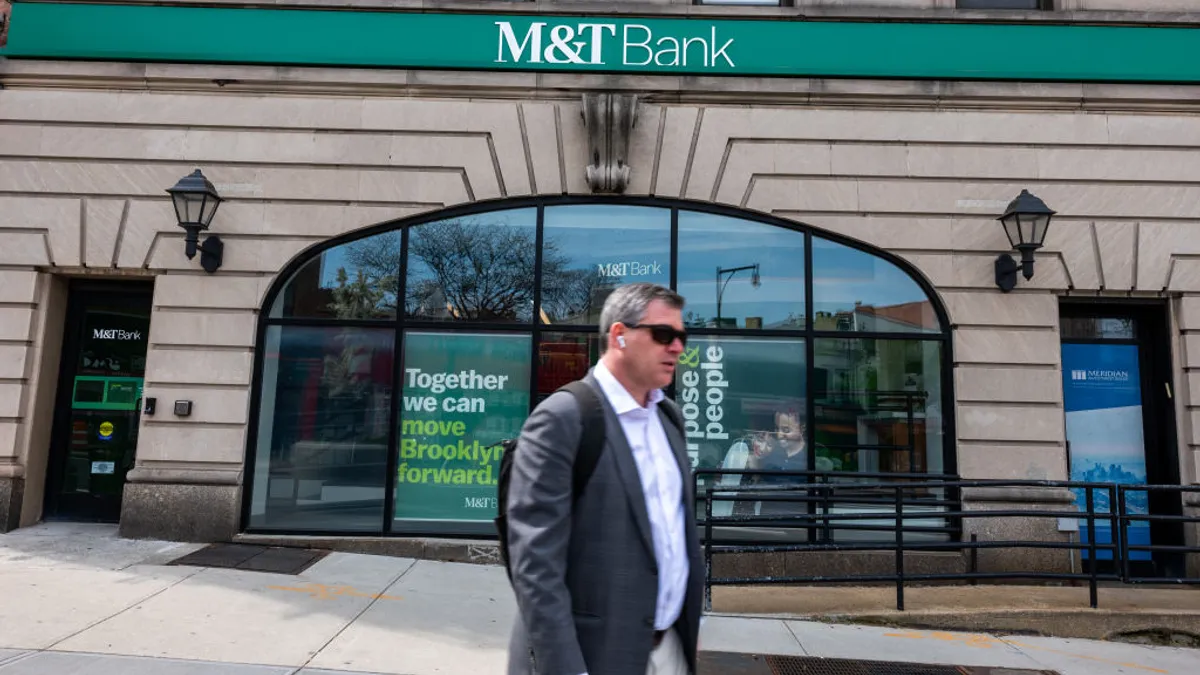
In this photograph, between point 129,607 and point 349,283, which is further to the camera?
point 349,283

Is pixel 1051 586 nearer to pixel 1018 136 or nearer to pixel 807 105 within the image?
pixel 1018 136

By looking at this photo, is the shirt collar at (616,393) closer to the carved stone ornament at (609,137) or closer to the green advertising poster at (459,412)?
the green advertising poster at (459,412)

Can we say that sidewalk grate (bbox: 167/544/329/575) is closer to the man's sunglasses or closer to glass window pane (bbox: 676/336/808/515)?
glass window pane (bbox: 676/336/808/515)

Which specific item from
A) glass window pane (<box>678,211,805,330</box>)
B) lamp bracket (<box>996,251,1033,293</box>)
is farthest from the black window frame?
glass window pane (<box>678,211,805,330</box>)

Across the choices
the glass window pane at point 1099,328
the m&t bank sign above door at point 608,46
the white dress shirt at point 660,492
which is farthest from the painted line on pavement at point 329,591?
the glass window pane at point 1099,328

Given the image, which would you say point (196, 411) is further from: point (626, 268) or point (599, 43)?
point (599, 43)

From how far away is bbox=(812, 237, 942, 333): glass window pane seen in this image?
7809 millimetres

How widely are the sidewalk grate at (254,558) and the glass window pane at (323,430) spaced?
444mm

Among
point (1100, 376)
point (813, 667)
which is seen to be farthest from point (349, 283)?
point (1100, 376)

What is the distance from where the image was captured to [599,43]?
7.97 meters

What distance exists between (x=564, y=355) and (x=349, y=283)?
2.59 metres

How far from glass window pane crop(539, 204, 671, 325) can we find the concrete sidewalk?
3197mm

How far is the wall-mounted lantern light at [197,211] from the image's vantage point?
287 inches

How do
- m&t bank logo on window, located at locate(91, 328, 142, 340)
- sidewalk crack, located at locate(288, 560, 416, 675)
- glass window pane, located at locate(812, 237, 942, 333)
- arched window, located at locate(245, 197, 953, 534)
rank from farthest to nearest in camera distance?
m&t bank logo on window, located at locate(91, 328, 142, 340) → glass window pane, located at locate(812, 237, 942, 333) → arched window, located at locate(245, 197, 953, 534) → sidewalk crack, located at locate(288, 560, 416, 675)
